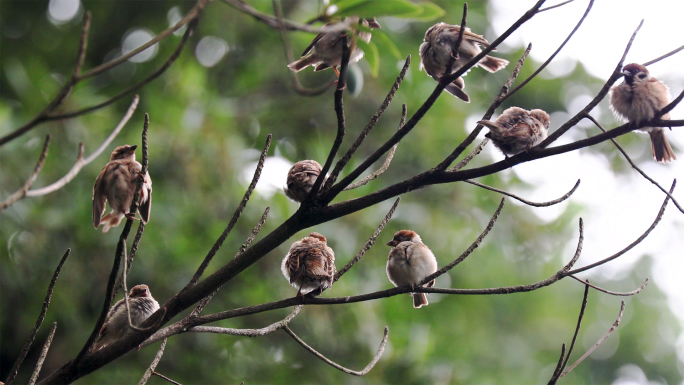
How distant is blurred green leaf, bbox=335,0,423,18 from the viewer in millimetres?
1504

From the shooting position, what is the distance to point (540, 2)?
176 centimetres

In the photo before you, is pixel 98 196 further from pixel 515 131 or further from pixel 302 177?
pixel 515 131

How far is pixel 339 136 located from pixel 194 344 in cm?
481

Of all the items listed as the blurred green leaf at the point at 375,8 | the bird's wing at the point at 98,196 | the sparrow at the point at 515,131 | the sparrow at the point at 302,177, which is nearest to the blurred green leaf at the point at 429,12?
the blurred green leaf at the point at 375,8

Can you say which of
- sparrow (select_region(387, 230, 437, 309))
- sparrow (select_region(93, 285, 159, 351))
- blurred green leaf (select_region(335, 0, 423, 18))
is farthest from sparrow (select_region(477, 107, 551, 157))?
sparrow (select_region(93, 285, 159, 351))

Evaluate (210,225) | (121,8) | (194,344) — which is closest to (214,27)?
(121,8)

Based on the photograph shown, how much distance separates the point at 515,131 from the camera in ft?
10.1

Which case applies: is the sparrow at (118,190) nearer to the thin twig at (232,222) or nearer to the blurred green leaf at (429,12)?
the thin twig at (232,222)

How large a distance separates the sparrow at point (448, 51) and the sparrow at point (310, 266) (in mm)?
1408

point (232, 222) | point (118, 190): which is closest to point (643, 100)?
point (232, 222)

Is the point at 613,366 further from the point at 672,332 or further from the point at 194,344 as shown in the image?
the point at 194,344

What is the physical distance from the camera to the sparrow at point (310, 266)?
323cm

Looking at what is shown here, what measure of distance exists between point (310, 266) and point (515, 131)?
1.43 metres

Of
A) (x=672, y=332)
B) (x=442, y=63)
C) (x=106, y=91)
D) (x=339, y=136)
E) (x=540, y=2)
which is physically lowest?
(x=339, y=136)
